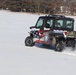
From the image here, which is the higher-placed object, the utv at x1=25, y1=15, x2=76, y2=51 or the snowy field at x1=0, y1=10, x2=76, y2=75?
the utv at x1=25, y1=15, x2=76, y2=51

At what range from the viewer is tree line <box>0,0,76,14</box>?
205ft

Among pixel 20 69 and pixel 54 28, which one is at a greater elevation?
pixel 54 28

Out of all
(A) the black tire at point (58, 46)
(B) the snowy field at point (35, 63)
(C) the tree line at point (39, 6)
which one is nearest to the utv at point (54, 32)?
(A) the black tire at point (58, 46)

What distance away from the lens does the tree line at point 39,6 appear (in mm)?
62562

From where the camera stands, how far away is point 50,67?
944 cm

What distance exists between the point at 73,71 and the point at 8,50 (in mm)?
4466

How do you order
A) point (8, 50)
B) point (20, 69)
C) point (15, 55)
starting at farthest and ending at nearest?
point (8, 50)
point (15, 55)
point (20, 69)

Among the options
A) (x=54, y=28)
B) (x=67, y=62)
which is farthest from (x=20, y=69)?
(x=54, y=28)

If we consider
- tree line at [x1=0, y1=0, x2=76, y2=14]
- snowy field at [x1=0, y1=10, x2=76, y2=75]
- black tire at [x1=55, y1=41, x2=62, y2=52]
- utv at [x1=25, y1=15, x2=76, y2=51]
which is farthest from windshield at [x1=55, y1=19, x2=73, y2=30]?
tree line at [x1=0, y1=0, x2=76, y2=14]

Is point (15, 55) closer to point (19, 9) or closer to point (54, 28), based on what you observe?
point (54, 28)

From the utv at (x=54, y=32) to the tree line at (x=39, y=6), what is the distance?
4750 centimetres

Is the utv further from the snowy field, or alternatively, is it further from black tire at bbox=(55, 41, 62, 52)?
the snowy field

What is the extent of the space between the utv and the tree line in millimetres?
47496

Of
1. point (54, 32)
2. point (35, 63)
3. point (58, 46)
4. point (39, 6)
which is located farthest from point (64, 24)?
point (39, 6)
